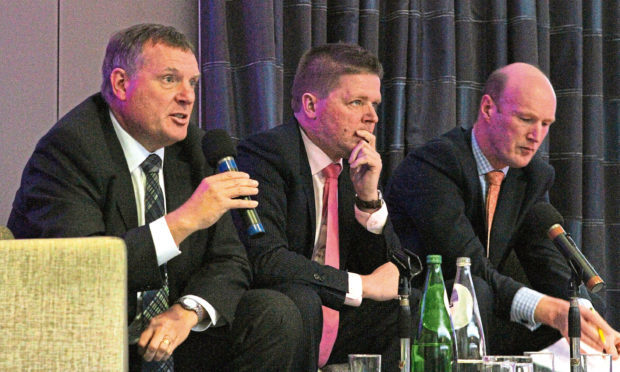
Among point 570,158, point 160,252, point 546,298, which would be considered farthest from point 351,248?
point 570,158

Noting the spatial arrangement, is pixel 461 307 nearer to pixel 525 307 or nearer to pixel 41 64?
pixel 525 307

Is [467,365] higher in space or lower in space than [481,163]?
lower

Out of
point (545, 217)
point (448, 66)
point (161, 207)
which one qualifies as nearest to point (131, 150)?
point (161, 207)

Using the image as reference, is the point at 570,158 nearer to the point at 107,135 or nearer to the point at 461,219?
the point at 461,219

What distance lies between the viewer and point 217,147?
7.09 ft

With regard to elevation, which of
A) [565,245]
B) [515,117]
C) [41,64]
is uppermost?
[41,64]

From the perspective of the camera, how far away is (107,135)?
2234mm

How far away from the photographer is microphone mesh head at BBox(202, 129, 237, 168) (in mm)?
2158

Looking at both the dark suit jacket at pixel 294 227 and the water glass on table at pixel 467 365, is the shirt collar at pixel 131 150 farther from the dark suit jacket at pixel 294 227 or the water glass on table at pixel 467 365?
the water glass on table at pixel 467 365

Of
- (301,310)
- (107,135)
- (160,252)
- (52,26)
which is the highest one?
(52,26)

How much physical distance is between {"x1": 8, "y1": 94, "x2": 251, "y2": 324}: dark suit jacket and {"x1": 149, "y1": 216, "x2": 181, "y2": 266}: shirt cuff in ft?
0.06

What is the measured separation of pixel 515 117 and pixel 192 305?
157 cm

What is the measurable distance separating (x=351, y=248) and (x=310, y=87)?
1.84 ft

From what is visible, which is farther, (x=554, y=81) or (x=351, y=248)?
(x=554, y=81)
